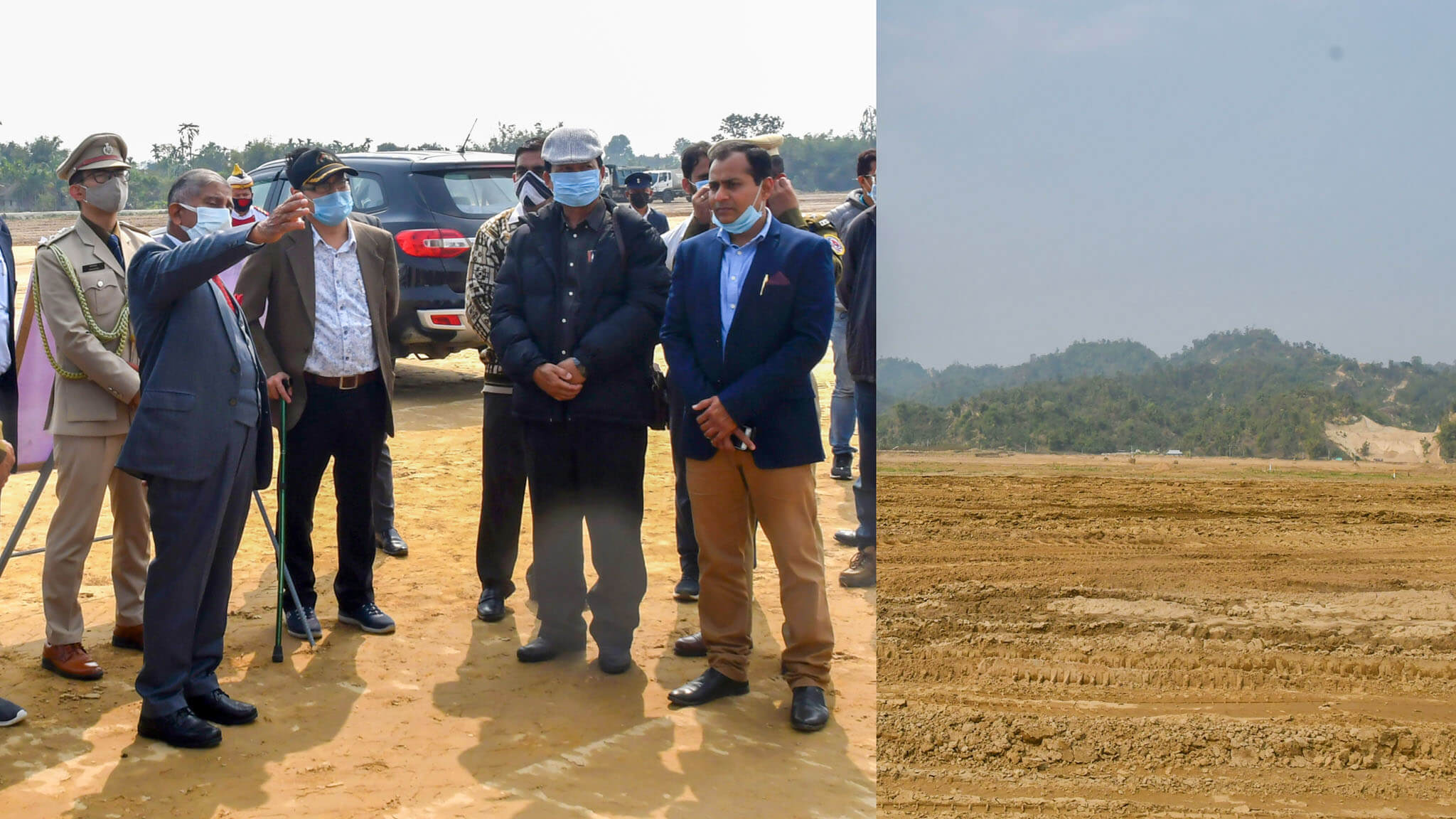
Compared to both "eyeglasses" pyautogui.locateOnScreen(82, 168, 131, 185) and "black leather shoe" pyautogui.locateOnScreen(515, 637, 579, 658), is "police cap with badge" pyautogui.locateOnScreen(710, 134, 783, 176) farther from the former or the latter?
"eyeglasses" pyautogui.locateOnScreen(82, 168, 131, 185)

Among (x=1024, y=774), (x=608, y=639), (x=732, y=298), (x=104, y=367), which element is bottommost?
(x=1024, y=774)

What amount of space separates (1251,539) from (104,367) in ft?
22.9

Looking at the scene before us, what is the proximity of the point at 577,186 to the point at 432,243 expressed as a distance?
4.73 meters

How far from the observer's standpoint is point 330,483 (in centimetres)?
710

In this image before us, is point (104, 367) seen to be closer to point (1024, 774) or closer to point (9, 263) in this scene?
point (9, 263)

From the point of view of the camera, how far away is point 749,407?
384cm

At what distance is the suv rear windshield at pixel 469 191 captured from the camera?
351 inches

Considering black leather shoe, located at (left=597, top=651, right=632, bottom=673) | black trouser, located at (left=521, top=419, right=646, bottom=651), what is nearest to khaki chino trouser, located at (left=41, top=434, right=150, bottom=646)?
black trouser, located at (left=521, top=419, right=646, bottom=651)

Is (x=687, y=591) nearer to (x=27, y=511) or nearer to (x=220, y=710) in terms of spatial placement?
(x=220, y=710)

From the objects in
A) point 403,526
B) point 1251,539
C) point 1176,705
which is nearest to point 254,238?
point 403,526

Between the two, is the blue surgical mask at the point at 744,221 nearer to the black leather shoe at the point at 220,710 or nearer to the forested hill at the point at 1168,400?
the black leather shoe at the point at 220,710

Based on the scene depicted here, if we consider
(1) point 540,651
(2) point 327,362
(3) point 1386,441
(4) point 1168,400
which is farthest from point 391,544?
(4) point 1168,400

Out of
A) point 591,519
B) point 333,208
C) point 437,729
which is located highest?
point 333,208

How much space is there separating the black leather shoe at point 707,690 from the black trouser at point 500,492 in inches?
41.3
